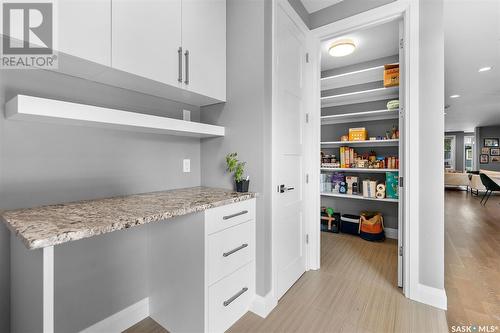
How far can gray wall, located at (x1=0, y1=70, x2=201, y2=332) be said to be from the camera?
3.67 ft

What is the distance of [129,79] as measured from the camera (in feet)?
4.54

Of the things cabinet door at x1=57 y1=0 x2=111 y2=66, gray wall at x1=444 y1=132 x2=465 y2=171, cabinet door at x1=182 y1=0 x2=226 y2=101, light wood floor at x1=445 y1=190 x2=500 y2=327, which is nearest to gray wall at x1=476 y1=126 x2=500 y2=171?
gray wall at x1=444 y1=132 x2=465 y2=171

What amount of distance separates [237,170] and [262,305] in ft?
3.24

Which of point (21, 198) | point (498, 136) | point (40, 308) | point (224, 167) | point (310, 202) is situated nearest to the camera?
point (40, 308)

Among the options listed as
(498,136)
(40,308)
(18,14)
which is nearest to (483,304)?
(40,308)

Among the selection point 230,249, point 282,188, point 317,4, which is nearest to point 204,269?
point 230,249

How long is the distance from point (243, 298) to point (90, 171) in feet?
4.24

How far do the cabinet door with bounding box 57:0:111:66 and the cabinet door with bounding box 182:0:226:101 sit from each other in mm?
480

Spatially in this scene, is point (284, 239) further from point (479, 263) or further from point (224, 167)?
point (479, 263)

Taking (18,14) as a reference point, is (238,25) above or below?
above

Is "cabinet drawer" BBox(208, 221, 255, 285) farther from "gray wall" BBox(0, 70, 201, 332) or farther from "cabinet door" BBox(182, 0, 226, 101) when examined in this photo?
"cabinet door" BBox(182, 0, 226, 101)

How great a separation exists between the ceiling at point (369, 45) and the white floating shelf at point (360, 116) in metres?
0.75

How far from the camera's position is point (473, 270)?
2.35 m

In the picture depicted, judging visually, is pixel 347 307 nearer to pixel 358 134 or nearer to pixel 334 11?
pixel 358 134
